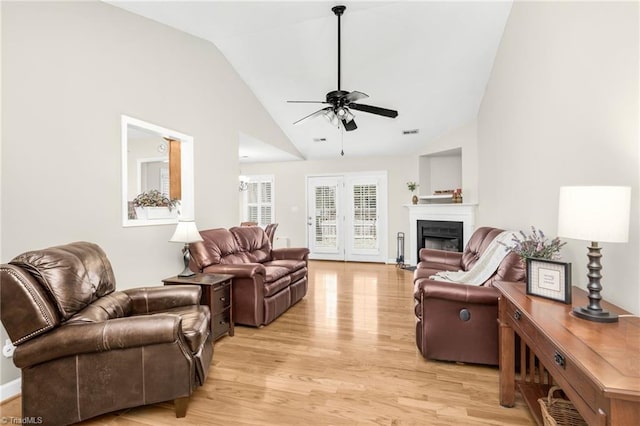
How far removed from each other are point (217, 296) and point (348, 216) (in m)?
4.78

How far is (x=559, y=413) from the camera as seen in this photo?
1.56 meters

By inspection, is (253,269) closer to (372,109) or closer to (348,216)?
(372,109)

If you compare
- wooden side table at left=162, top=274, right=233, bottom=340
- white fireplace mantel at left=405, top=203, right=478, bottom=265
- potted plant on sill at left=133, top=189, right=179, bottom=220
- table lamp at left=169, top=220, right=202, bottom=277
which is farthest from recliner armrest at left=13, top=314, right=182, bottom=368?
white fireplace mantel at left=405, top=203, right=478, bottom=265

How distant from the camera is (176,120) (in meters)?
3.54

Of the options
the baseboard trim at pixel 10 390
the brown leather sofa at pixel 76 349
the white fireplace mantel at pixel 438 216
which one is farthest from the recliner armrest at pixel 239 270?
the white fireplace mantel at pixel 438 216

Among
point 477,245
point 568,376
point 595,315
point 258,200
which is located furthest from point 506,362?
point 258,200

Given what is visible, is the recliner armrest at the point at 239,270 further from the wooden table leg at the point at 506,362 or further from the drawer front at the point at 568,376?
the drawer front at the point at 568,376

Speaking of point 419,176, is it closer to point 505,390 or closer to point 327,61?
point 327,61

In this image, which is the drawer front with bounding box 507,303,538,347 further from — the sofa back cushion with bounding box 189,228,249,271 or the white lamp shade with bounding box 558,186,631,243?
the sofa back cushion with bounding box 189,228,249,271

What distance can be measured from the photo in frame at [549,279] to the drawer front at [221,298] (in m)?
2.45

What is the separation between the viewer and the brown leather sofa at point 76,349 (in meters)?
1.65

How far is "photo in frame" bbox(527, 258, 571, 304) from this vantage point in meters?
1.62

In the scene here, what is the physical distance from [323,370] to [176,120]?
10.0 feet
